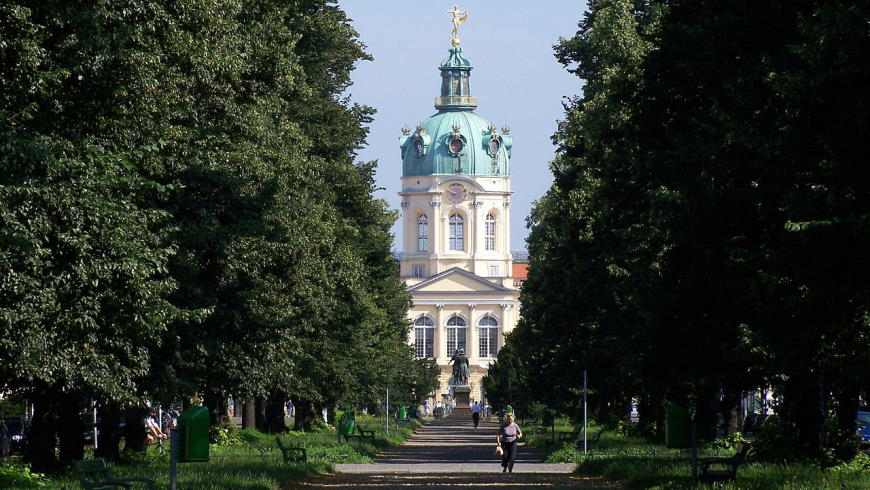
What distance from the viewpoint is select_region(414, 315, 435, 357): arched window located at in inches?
7795

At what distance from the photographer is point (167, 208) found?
28.4m

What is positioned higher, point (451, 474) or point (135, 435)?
point (135, 435)

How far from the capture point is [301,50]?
4216 centimetres

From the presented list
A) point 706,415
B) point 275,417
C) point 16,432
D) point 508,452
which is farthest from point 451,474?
Result: point 16,432

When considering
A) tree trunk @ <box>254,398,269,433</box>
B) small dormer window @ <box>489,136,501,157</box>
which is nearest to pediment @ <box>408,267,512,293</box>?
small dormer window @ <box>489,136,501,157</box>

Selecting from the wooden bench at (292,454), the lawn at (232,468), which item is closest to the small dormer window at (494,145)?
the lawn at (232,468)

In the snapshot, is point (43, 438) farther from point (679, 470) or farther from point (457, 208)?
point (457, 208)

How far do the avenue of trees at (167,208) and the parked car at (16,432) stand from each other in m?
8.26

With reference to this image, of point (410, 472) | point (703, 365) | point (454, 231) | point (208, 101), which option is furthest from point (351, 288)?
point (454, 231)

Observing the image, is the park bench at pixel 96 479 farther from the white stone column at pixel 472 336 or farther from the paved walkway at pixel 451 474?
the white stone column at pixel 472 336

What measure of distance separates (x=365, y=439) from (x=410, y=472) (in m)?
19.2

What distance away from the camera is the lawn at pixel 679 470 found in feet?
69.6

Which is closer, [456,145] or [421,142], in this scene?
[421,142]

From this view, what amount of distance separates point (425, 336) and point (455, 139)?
79.8 ft
